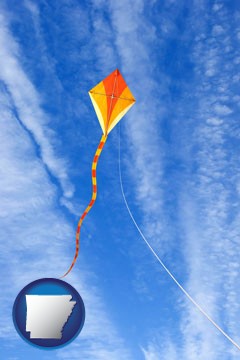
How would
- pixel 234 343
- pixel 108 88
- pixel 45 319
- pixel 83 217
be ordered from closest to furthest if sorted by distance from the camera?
pixel 45 319 → pixel 234 343 → pixel 83 217 → pixel 108 88

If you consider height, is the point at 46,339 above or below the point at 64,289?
below

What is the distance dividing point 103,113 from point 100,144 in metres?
1.60

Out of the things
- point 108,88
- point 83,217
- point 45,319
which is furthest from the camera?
point 108,88

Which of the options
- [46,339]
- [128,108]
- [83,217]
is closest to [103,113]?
[128,108]

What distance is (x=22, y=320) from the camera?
6.35m

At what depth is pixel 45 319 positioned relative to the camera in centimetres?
630

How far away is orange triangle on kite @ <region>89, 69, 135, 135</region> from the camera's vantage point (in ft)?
35.0

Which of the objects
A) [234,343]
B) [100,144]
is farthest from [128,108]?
[234,343]

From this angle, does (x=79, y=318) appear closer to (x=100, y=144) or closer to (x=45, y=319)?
(x=45, y=319)

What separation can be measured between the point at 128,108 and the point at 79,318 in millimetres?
6721

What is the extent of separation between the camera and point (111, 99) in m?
10.9

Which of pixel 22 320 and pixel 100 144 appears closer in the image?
pixel 22 320

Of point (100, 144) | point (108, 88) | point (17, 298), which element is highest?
point (108, 88)

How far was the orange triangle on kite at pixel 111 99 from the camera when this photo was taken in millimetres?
10680
